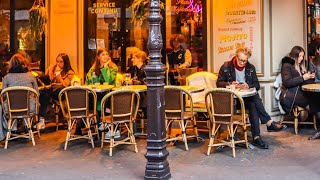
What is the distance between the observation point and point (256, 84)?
26.8 ft

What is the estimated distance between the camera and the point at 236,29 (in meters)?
9.40

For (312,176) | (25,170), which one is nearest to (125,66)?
(25,170)

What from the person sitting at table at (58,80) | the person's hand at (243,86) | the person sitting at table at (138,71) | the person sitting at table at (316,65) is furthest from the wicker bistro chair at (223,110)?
the person sitting at table at (58,80)

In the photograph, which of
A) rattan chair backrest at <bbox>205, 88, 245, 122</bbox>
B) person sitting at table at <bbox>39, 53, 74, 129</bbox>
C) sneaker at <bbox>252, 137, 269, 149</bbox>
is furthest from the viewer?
person sitting at table at <bbox>39, 53, 74, 129</bbox>

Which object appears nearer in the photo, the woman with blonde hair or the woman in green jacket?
the woman with blonde hair

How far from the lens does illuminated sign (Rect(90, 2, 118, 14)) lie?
1085 cm

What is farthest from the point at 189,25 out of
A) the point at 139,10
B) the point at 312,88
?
the point at 312,88

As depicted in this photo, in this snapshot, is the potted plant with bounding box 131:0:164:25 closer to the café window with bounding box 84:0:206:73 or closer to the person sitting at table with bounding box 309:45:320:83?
the café window with bounding box 84:0:206:73

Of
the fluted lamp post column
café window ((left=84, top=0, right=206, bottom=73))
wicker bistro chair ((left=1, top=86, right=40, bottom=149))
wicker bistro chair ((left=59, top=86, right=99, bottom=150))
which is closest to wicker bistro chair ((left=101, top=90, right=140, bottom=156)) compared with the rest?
wicker bistro chair ((left=59, top=86, right=99, bottom=150))

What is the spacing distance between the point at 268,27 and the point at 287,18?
54cm

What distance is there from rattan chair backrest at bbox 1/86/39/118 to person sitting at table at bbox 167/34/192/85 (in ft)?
10.6

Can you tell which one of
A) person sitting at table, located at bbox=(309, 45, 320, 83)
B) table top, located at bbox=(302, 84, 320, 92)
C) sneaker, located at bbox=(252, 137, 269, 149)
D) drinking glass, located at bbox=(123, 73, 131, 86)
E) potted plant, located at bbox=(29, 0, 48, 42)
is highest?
potted plant, located at bbox=(29, 0, 48, 42)

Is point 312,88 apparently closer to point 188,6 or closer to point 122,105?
point 122,105

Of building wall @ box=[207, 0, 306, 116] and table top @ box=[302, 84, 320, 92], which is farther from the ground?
building wall @ box=[207, 0, 306, 116]
